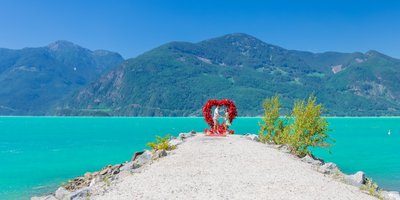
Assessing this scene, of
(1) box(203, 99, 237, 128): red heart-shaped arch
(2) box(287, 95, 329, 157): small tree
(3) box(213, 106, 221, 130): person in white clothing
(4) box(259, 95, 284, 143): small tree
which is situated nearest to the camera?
(2) box(287, 95, 329, 157): small tree

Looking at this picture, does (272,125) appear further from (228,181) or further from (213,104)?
(228,181)

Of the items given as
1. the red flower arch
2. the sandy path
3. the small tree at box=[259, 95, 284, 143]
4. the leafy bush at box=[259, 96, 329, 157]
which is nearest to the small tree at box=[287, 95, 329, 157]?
the leafy bush at box=[259, 96, 329, 157]

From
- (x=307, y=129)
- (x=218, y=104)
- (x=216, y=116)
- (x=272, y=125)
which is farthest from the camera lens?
(x=218, y=104)


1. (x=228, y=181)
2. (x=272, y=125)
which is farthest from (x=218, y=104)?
(x=228, y=181)

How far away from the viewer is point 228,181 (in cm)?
1678

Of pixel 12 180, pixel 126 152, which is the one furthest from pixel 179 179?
pixel 126 152

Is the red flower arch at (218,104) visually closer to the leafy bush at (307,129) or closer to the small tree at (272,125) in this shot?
the small tree at (272,125)

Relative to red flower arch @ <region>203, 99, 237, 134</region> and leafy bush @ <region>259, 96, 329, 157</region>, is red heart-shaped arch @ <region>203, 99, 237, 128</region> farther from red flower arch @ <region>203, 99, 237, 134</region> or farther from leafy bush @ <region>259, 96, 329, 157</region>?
leafy bush @ <region>259, 96, 329, 157</region>

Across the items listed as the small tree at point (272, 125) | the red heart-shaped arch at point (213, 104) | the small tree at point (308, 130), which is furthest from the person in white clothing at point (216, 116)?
the small tree at point (308, 130)

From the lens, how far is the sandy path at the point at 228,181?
15.0 m

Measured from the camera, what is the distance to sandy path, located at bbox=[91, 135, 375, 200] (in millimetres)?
15047

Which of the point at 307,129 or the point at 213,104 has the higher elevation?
the point at 213,104

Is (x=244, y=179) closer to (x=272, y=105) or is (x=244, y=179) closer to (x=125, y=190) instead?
(x=125, y=190)

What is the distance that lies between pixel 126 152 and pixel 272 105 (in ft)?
81.4
